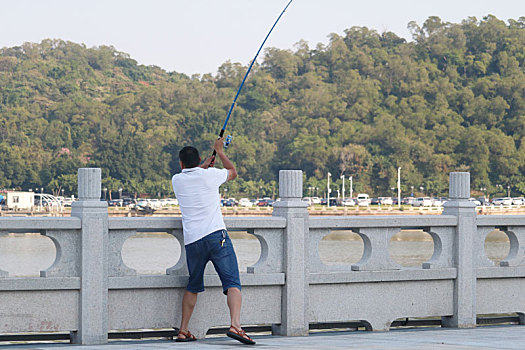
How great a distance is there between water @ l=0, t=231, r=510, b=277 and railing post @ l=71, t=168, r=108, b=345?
83.6ft

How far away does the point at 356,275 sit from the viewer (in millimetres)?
7156

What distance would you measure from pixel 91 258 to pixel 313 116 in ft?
369

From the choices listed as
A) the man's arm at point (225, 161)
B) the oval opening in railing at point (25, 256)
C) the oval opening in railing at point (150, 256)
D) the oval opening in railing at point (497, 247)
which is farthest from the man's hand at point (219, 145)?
the oval opening in railing at point (497, 247)

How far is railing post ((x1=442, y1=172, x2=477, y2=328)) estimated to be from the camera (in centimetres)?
759

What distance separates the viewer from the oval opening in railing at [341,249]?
3875 cm

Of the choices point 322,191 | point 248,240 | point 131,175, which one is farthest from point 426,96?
point 248,240

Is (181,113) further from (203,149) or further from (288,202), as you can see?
(288,202)

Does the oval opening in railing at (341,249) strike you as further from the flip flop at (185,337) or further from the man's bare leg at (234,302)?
the man's bare leg at (234,302)

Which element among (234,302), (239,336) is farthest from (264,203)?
(239,336)

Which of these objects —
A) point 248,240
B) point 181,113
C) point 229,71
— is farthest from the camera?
point 229,71

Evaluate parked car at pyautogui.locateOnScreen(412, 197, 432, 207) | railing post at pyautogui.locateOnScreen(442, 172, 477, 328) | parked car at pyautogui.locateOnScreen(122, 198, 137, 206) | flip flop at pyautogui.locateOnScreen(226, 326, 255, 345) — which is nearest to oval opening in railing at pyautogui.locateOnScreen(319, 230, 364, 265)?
parked car at pyautogui.locateOnScreen(412, 197, 432, 207)

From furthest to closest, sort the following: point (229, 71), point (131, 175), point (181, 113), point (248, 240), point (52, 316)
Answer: point (229, 71) < point (181, 113) < point (131, 175) < point (248, 240) < point (52, 316)

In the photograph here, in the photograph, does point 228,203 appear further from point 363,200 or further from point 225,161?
point 225,161

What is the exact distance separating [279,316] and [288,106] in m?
115
